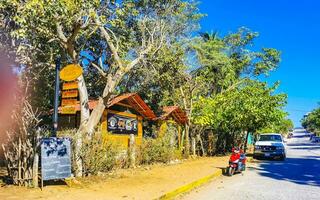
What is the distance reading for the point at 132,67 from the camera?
17625 millimetres

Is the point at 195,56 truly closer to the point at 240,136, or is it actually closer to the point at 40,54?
the point at 240,136

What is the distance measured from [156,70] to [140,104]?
12.5ft

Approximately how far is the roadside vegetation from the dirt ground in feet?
2.90

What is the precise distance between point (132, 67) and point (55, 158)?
7.75 metres

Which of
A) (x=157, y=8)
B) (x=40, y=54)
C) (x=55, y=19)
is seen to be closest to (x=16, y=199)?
(x=55, y=19)

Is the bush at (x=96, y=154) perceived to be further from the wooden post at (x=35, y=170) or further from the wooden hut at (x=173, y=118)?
the wooden hut at (x=173, y=118)

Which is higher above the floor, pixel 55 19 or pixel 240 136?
pixel 55 19

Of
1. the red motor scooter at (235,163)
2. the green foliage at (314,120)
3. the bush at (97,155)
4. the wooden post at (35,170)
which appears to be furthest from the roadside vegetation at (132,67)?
the green foliage at (314,120)

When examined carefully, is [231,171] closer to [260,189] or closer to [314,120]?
[260,189]

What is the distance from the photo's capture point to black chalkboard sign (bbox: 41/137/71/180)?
10.5 meters

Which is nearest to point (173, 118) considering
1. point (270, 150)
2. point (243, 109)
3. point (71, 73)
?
point (243, 109)

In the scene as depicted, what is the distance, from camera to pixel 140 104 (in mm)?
24219

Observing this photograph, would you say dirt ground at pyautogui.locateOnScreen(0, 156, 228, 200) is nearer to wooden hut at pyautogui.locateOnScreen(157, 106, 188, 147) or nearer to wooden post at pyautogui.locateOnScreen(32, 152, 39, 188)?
wooden post at pyautogui.locateOnScreen(32, 152, 39, 188)

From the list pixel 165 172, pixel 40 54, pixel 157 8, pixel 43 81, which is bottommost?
pixel 165 172
